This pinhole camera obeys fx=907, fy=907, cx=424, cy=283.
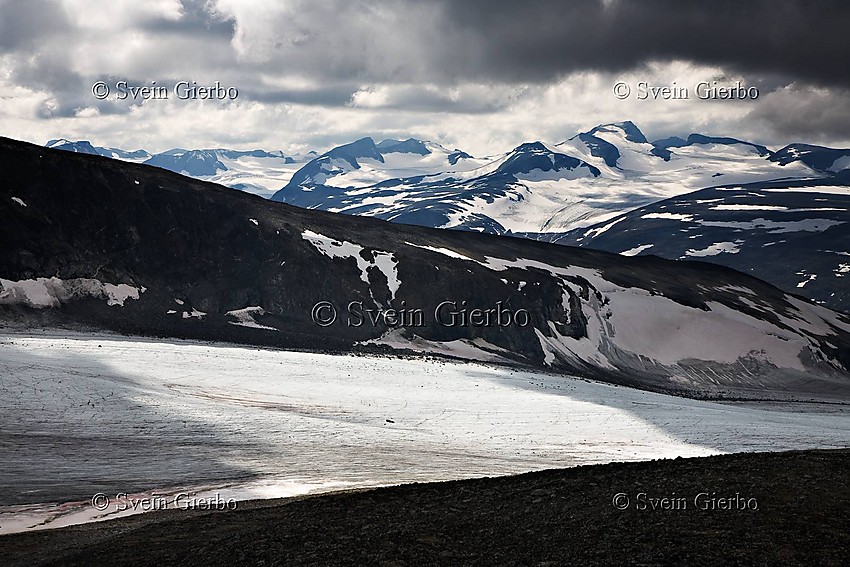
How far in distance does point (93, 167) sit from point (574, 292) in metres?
55.8

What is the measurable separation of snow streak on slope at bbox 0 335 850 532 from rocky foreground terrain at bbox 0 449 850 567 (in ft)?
17.2

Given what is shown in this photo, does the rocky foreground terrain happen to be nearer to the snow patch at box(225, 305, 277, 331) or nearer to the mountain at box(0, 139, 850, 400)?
the mountain at box(0, 139, 850, 400)

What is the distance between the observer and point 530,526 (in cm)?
1825

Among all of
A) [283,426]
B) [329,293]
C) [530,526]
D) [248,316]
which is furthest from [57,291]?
[530,526]

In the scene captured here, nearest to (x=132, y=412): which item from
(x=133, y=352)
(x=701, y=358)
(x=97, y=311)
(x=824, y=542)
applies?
(x=133, y=352)

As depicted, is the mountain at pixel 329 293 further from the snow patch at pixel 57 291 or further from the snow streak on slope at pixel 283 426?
the snow streak on slope at pixel 283 426

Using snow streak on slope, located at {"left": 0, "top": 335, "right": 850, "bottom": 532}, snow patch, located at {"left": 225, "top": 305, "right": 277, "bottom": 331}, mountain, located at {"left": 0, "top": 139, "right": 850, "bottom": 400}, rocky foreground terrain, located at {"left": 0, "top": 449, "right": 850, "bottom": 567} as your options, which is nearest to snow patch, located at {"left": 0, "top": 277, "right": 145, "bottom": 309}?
mountain, located at {"left": 0, "top": 139, "right": 850, "bottom": 400}

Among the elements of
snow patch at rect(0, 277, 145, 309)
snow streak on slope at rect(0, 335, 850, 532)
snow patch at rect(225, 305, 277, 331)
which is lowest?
snow streak on slope at rect(0, 335, 850, 532)

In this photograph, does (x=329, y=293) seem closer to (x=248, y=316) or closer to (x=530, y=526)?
(x=248, y=316)

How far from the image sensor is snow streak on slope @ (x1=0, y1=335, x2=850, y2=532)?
94.6ft

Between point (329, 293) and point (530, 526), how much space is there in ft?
251

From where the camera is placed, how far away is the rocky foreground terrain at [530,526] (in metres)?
16.3

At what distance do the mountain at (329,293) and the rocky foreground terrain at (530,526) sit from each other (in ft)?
189

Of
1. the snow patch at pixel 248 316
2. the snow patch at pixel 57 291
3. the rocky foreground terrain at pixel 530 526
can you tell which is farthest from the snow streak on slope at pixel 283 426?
the snow patch at pixel 248 316
